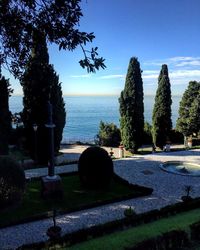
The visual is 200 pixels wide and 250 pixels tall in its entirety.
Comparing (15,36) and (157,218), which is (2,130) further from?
(15,36)

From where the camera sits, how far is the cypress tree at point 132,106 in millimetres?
31875

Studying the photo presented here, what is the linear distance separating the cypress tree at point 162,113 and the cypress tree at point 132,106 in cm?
342

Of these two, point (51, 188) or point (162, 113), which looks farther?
point (162, 113)

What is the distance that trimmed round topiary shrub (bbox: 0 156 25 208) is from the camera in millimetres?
13344

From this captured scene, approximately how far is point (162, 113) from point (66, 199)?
20744 millimetres

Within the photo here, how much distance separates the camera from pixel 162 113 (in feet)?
116

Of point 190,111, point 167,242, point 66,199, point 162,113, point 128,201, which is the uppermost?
point 190,111

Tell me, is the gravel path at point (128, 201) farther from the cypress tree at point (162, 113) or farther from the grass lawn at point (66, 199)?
the cypress tree at point (162, 113)

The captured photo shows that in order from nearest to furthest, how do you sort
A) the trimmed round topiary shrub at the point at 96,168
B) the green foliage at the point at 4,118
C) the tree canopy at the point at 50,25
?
1. the tree canopy at the point at 50,25
2. the trimmed round topiary shrub at the point at 96,168
3. the green foliage at the point at 4,118

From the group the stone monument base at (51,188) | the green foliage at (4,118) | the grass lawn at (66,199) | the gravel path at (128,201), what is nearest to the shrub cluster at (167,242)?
the gravel path at (128,201)

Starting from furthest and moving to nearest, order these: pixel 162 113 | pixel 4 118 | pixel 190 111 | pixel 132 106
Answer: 1. pixel 190 111
2. pixel 162 113
3. pixel 132 106
4. pixel 4 118

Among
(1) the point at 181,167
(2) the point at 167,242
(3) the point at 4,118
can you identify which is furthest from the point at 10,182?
(1) the point at 181,167

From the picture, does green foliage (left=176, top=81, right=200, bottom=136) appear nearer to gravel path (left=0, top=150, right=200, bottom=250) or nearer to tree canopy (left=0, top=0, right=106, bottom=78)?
gravel path (left=0, top=150, right=200, bottom=250)

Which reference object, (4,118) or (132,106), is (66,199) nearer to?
(4,118)
